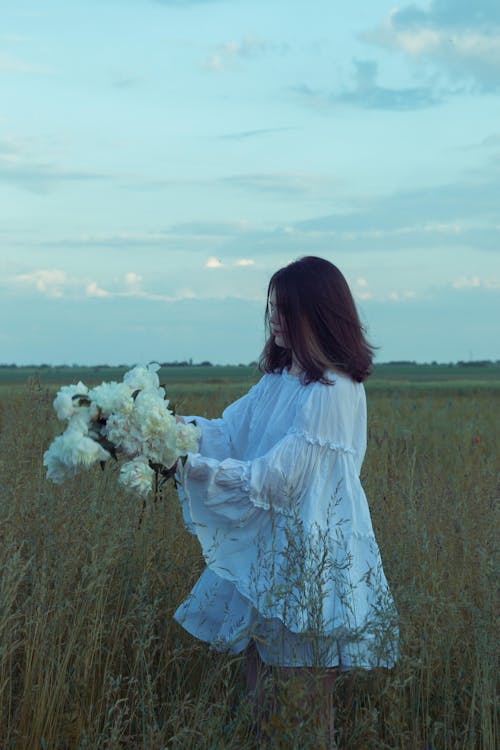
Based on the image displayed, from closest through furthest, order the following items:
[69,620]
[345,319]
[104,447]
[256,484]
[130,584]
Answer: [104,447], [256,484], [345,319], [69,620], [130,584]

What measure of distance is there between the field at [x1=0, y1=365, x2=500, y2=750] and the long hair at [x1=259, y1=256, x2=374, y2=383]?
74 cm

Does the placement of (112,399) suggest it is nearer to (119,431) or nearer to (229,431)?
(119,431)

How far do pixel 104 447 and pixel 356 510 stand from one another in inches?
35.9

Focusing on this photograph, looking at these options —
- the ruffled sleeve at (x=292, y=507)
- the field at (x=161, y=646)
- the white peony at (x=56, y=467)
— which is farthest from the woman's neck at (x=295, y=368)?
the white peony at (x=56, y=467)

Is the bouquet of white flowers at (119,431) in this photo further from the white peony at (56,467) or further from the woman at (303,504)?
the woman at (303,504)

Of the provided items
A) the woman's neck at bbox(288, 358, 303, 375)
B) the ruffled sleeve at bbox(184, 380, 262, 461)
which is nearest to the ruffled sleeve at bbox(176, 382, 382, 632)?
the woman's neck at bbox(288, 358, 303, 375)

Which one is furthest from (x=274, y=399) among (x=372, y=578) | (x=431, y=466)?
(x=431, y=466)

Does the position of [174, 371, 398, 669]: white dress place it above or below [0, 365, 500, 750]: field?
above

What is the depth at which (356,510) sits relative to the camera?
280 cm

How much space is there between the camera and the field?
2.63m

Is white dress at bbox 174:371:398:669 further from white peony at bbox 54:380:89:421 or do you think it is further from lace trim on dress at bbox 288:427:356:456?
white peony at bbox 54:380:89:421

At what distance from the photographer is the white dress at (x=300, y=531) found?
260 centimetres

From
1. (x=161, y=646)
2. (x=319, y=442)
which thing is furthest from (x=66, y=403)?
(x=161, y=646)

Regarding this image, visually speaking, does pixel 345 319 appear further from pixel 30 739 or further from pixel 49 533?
pixel 30 739
